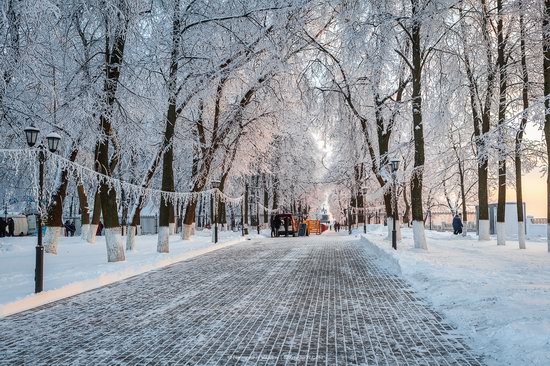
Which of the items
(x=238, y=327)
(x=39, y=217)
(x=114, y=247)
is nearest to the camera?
(x=238, y=327)

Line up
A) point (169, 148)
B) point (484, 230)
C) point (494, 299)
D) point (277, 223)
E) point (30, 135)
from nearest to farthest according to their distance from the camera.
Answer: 1. point (494, 299)
2. point (30, 135)
3. point (169, 148)
4. point (484, 230)
5. point (277, 223)

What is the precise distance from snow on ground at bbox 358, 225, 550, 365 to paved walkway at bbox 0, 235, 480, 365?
334mm

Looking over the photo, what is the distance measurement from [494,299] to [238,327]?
13.0 feet

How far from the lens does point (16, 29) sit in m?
10.6

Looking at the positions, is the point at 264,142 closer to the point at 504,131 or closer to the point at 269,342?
the point at 504,131

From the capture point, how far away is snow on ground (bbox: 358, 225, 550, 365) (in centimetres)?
522

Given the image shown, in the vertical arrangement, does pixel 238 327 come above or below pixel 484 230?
below

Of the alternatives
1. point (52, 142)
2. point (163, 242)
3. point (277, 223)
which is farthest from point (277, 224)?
point (52, 142)

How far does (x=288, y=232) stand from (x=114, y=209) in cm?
2936

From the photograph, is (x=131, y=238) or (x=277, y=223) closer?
(x=131, y=238)

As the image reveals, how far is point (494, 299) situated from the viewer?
7.53m

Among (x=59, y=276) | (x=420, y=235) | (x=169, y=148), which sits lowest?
(x=59, y=276)

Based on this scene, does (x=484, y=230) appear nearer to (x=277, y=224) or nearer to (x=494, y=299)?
(x=494, y=299)

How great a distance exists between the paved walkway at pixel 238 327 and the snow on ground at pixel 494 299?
0.33m
